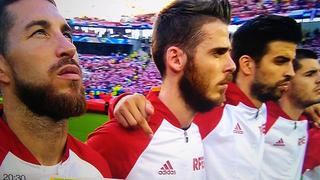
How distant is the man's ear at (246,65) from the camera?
4.57 ft

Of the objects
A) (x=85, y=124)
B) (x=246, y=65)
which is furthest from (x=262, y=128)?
(x=85, y=124)

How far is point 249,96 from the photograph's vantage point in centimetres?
143

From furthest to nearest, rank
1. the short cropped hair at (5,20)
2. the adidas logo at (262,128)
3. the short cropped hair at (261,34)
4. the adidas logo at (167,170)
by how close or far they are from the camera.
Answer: the adidas logo at (262,128)
the short cropped hair at (261,34)
the adidas logo at (167,170)
the short cropped hair at (5,20)

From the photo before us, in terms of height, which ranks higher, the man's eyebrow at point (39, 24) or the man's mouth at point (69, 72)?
the man's eyebrow at point (39, 24)

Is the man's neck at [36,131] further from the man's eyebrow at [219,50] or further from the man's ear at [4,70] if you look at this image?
the man's eyebrow at [219,50]

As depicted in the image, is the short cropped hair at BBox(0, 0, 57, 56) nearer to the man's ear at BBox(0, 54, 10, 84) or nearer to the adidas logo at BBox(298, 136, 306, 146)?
the man's ear at BBox(0, 54, 10, 84)

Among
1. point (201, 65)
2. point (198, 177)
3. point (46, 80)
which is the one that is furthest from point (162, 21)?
point (198, 177)

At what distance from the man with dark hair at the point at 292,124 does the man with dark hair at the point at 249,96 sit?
1.3 inches

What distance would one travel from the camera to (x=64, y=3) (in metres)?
1.27

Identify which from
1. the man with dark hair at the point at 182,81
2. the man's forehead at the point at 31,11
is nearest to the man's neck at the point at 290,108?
the man with dark hair at the point at 182,81

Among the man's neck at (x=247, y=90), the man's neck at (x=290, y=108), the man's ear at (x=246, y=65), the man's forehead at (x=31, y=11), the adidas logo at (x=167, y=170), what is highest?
the man's forehead at (x=31, y=11)

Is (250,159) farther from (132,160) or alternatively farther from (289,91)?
(132,160)

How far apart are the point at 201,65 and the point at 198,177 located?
38cm

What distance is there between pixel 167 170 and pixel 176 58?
0.37 metres
